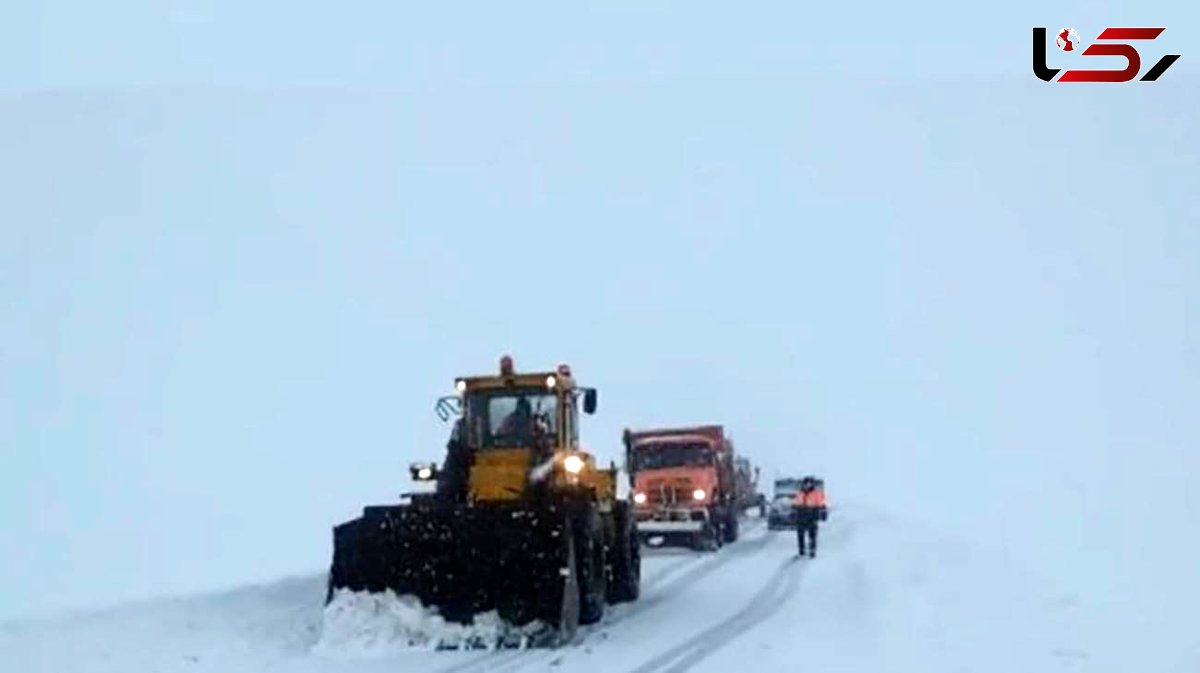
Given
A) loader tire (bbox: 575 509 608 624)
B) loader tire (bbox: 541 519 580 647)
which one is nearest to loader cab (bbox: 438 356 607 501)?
loader tire (bbox: 575 509 608 624)

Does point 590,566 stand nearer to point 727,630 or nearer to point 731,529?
point 727,630

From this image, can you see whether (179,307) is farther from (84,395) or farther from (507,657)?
(507,657)

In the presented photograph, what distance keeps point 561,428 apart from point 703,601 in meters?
3.82

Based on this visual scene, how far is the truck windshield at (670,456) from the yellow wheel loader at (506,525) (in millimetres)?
13177

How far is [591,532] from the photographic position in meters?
18.7

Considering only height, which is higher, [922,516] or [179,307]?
[179,307]

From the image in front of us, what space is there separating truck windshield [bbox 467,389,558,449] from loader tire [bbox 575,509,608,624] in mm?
1108

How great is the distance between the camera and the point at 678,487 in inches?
1337

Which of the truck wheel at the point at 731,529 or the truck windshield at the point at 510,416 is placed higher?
the truck windshield at the point at 510,416

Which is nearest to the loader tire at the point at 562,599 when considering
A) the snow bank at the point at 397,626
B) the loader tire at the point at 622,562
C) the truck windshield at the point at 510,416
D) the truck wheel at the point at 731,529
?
the snow bank at the point at 397,626

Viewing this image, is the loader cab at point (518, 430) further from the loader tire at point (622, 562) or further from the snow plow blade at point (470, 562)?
the loader tire at point (622, 562)

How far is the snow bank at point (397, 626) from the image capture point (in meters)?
16.6

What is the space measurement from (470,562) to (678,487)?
56.4 ft

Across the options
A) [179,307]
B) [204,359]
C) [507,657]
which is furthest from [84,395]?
[507,657]
